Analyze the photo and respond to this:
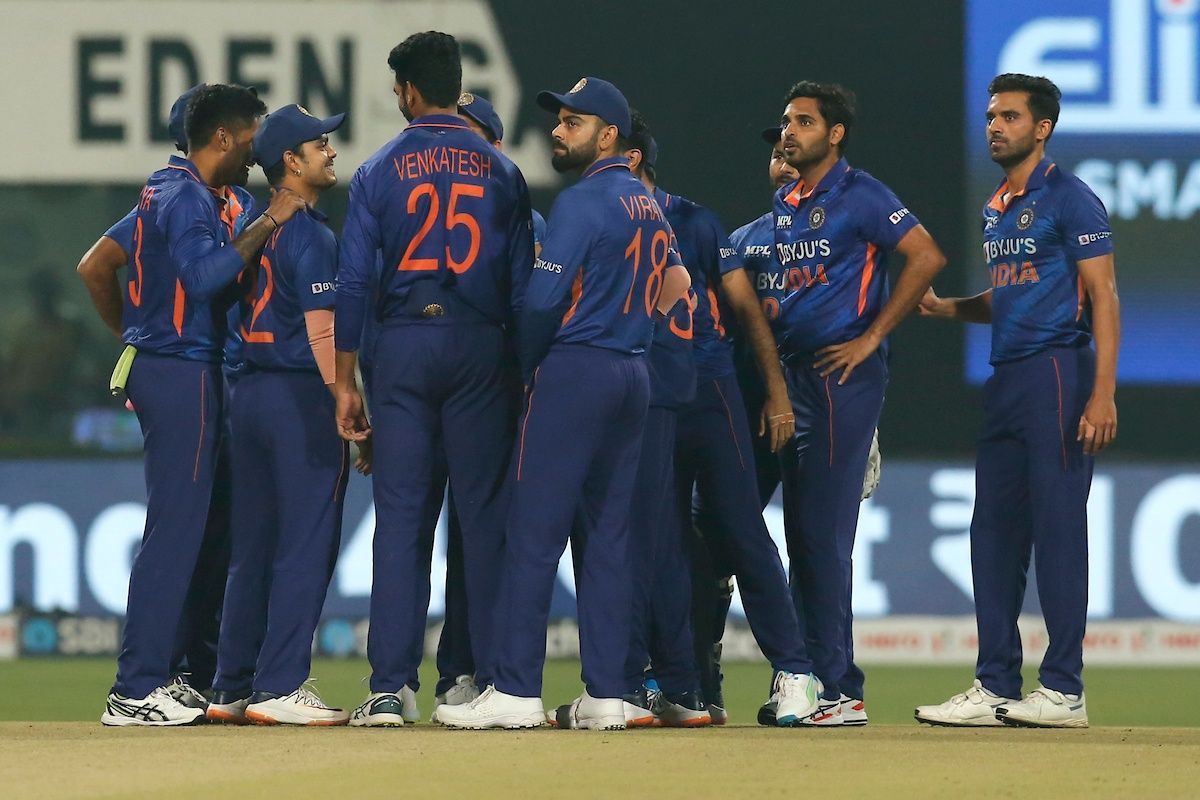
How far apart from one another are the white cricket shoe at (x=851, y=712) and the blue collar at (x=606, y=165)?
1.72m

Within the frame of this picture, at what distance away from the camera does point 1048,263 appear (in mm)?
5816

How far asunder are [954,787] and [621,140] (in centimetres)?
208

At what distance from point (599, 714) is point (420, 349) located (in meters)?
1.12

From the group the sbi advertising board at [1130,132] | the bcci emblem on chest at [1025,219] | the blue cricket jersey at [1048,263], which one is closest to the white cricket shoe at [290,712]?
the blue cricket jersey at [1048,263]

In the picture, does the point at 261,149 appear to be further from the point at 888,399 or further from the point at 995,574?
the point at 888,399

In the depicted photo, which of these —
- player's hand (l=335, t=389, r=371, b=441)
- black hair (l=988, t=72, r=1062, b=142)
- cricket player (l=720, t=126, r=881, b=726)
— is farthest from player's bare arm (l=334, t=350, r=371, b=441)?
black hair (l=988, t=72, r=1062, b=142)

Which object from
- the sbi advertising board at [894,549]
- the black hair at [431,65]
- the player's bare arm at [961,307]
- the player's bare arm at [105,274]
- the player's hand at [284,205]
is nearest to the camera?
the black hair at [431,65]

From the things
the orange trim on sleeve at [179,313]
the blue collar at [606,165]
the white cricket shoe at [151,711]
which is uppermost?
the blue collar at [606,165]

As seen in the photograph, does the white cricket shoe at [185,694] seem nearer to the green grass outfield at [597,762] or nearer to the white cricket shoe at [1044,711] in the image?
the green grass outfield at [597,762]

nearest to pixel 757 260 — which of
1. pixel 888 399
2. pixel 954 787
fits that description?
pixel 954 787

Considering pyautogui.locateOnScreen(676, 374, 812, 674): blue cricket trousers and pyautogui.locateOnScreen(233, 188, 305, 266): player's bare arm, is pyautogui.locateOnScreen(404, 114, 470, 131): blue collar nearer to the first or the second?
pyautogui.locateOnScreen(233, 188, 305, 266): player's bare arm

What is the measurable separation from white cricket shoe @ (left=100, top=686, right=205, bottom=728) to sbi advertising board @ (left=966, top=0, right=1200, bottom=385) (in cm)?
498

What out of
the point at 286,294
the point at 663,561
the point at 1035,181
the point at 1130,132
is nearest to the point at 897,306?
the point at 1035,181

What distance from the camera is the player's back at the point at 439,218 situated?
5.34m
